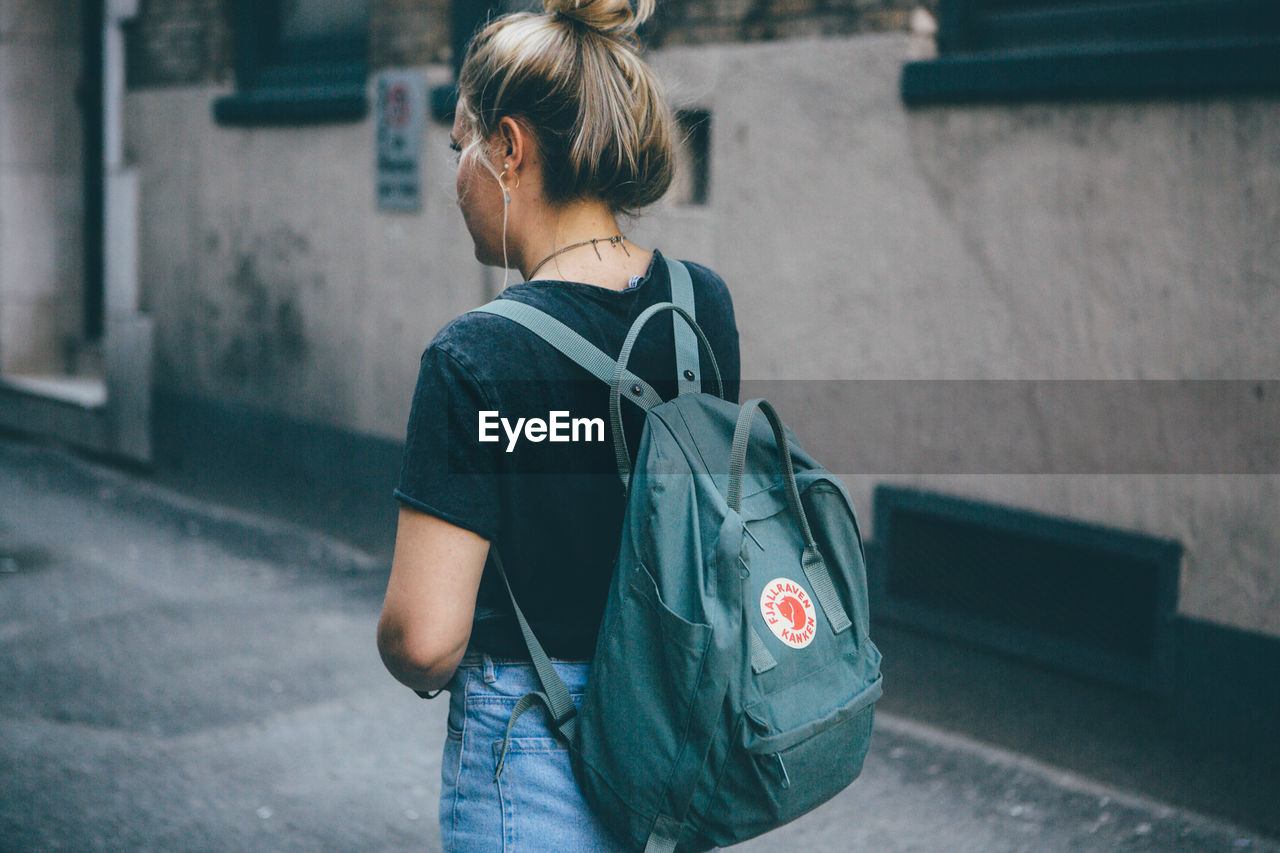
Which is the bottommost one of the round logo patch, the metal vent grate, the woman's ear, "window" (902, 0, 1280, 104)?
the metal vent grate

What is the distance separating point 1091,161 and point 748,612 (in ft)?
9.53

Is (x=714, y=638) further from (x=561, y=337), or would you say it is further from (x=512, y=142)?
(x=512, y=142)

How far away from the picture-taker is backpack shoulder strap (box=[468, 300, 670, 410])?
1.53 meters

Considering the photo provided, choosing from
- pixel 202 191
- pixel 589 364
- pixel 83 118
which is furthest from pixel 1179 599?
pixel 83 118

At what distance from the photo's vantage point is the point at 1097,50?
3.86 meters

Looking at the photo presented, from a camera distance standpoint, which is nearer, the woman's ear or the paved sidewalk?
the woman's ear

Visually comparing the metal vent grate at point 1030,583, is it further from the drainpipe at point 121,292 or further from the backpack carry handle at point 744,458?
the drainpipe at point 121,292

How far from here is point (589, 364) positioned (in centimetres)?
154

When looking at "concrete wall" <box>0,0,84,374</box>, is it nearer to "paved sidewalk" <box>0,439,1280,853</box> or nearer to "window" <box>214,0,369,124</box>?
"window" <box>214,0,369,124</box>

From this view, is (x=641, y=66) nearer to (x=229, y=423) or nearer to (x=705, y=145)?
(x=705, y=145)

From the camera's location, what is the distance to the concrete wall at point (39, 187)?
9680mm

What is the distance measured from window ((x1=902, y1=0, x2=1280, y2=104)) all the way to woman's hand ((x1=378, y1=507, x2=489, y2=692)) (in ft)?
9.73

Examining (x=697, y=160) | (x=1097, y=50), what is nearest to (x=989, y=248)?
(x=1097, y=50)

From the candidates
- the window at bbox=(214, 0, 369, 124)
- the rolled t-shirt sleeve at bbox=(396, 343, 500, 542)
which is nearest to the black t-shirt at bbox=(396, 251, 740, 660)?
the rolled t-shirt sleeve at bbox=(396, 343, 500, 542)
